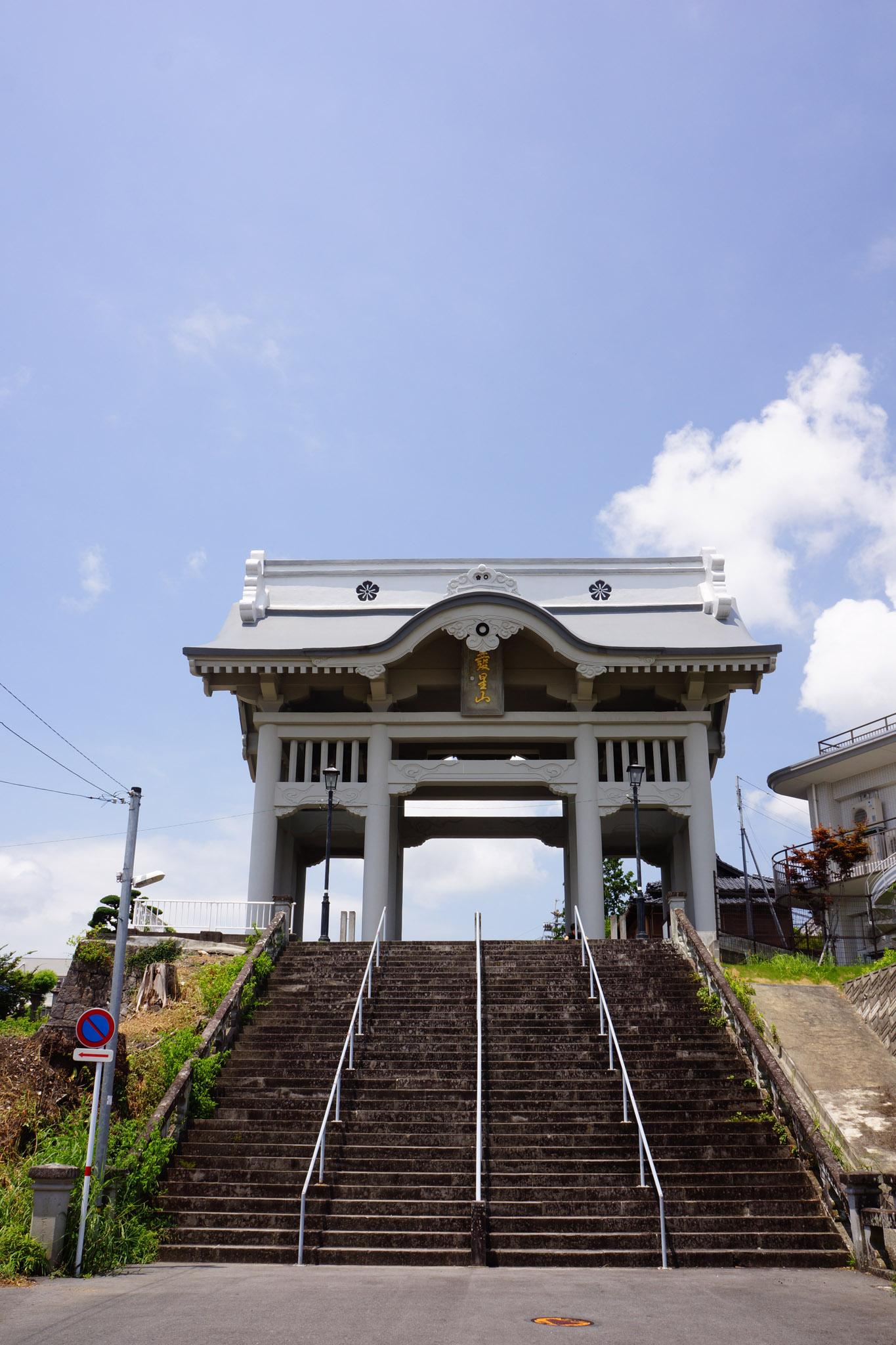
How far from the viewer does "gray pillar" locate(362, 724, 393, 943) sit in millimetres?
22438

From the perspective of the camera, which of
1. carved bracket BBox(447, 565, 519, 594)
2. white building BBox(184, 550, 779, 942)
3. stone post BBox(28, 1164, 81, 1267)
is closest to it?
stone post BBox(28, 1164, 81, 1267)

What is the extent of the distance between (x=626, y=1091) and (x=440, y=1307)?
552 centimetres

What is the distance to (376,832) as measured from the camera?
2300 centimetres

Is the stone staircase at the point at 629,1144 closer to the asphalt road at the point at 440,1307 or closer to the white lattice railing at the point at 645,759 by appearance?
the asphalt road at the point at 440,1307

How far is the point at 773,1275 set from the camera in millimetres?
9609

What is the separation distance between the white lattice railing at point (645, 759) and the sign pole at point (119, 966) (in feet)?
41.6

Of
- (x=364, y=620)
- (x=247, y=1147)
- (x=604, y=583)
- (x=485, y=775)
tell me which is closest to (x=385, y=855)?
(x=485, y=775)

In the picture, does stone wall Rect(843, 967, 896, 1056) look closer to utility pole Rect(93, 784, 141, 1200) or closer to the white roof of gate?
the white roof of gate

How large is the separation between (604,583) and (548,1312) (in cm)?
2097

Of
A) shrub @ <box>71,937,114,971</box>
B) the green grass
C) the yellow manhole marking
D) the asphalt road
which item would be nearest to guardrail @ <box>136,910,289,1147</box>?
the asphalt road

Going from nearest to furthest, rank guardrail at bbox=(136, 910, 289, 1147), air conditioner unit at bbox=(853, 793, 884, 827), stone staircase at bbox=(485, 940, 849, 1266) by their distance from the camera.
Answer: stone staircase at bbox=(485, 940, 849, 1266), guardrail at bbox=(136, 910, 289, 1147), air conditioner unit at bbox=(853, 793, 884, 827)

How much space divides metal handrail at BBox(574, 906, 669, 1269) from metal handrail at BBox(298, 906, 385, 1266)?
3.27m

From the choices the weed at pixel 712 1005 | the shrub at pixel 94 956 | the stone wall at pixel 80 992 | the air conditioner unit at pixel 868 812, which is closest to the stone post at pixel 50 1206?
the stone wall at pixel 80 992

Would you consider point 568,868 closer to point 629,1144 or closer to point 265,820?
point 265,820
